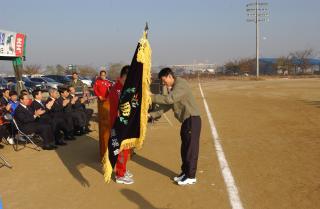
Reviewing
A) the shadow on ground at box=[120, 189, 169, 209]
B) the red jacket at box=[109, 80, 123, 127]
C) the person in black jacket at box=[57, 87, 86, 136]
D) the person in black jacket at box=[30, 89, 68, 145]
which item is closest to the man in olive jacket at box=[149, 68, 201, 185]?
the shadow on ground at box=[120, 189, 169, 209]

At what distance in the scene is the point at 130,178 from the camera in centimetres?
641

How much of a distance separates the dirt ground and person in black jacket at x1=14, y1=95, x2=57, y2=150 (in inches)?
16.4

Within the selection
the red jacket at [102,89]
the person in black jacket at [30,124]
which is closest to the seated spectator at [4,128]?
the person in black jacket at [30,124]

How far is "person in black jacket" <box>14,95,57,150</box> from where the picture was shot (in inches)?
342

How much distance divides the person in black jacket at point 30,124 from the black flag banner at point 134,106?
3434mm

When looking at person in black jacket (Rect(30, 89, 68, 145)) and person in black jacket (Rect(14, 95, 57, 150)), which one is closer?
person in black jacket (Rect(14, 95, 57, 150))

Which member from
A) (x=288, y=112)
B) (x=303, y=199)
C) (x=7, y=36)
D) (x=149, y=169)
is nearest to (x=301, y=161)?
(x=303, y=199)

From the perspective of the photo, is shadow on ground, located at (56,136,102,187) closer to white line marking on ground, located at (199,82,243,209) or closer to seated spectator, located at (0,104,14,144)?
seated spectator, located at (0,104,14,144)

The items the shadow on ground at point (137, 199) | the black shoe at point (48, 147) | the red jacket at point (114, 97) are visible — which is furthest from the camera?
the black shoe at point (48, 147)

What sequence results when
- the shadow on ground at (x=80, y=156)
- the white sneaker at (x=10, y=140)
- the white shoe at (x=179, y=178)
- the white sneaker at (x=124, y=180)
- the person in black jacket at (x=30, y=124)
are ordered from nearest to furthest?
the white shoe at (x=179, y=178) < the white sneaker at (x=124, y=180) < the shadow on ground at (x=80, y=156) < the person in black jacket at (x=30, y=124) < the white sneaker at (x=10, y=140)

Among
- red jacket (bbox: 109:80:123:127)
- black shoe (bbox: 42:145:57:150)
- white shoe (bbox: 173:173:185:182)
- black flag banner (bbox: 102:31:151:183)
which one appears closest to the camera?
black flag banner (bbox: 102:31:151:183)

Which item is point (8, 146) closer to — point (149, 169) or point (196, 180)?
point (149, 169)

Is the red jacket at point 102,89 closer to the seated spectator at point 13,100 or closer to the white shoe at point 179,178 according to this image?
the white shoe at point 179,178

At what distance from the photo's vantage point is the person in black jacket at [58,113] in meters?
9.52
